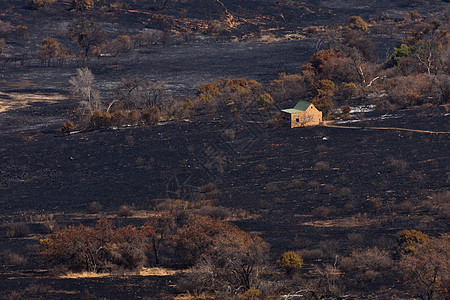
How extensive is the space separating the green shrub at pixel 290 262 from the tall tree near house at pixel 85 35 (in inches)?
3036

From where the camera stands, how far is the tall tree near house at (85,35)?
98.3 metres

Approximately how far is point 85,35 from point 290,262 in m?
81.4

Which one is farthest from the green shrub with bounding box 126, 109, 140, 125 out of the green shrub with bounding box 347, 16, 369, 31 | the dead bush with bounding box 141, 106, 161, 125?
the green shrub with bounding box 347, 16, 369, 31

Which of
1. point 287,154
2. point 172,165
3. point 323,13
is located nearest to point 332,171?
point 287,154

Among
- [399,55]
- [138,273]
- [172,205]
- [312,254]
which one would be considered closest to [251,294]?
[138,273]

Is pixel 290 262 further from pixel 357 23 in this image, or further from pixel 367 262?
pixel 357 23

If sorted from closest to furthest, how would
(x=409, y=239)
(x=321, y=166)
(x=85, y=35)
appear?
1. (x=409, y=239)
2. (x=321, y=166)
3. (x=85, y=35)

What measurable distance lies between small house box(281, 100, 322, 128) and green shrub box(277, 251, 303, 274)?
26878 mm

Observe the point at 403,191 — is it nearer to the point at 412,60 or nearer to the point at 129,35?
the point at 412,60

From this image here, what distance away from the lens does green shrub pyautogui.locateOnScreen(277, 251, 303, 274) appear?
81.4ft

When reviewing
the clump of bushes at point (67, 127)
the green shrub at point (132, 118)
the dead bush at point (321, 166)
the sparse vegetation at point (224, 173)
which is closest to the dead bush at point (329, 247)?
the sparse vegetation at point (224, 173)

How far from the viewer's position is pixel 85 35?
98688mm

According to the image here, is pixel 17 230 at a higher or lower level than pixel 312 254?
lower

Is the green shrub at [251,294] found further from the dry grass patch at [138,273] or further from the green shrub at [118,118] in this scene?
the green shrub at [118,118]
